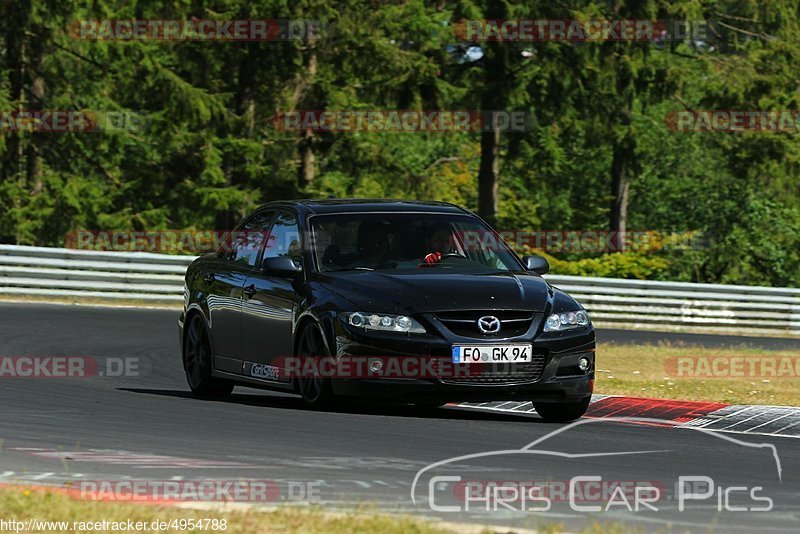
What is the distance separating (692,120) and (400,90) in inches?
414

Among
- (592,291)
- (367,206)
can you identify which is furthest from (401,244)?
(592,291)

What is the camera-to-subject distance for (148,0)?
37.3 m

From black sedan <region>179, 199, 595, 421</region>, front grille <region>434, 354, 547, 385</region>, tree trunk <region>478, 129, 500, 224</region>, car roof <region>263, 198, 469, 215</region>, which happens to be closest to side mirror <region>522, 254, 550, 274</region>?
black sedan <region>179, 199, 595, 421</region>

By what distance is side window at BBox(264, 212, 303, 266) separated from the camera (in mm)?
11773

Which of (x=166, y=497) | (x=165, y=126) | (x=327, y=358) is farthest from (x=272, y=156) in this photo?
(x=166, y=497)

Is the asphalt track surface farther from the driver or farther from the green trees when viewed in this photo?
the green trees

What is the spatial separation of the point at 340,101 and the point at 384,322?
28.1m

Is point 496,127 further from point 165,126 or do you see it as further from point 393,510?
point 393,510

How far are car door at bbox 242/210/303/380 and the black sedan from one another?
0.05ft

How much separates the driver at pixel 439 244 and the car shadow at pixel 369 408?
114 centimetres

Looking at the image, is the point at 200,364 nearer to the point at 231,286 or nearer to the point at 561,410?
the point at 231,286

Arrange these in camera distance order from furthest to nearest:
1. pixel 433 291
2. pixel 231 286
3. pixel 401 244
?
pixel 231 286 → pixel 401 244 → pixel 433 291

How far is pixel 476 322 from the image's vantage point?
1041 cm

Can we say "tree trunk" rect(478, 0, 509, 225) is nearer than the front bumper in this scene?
No
